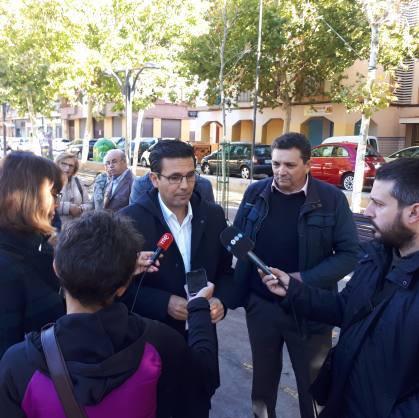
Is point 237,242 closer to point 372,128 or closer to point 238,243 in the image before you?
point 238,243

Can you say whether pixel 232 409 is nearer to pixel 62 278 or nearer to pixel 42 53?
pixel 62 278

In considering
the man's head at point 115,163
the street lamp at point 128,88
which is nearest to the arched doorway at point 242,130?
the street lamp at point 128,88

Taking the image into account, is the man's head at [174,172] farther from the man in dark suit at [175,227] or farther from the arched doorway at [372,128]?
the arched doorway at [372,128]

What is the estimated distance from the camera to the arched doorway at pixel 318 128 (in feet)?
77.8

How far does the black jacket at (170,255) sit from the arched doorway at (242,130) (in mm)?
25925

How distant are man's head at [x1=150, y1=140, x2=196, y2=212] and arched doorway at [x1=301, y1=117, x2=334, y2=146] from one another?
2237cm

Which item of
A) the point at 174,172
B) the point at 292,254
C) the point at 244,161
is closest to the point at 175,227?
the point at 174,172

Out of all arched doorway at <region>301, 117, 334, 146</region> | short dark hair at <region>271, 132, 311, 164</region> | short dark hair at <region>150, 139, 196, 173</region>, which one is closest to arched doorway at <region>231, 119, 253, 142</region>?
arched doorway at <region>301, 117, 334, 146</region>

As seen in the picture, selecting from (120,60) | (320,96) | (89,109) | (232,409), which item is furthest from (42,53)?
(232,409)

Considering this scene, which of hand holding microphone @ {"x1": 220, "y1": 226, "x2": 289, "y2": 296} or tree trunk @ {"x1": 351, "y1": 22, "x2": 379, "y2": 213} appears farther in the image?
tree trunk @ {"x1": 351, "y1": 22, "x2": 379, "y2": 213}

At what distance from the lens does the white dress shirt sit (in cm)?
233

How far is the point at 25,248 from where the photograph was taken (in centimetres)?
174

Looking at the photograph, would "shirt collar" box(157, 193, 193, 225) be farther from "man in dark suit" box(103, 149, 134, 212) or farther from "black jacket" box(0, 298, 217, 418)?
"man in dark suit" box(103, 149, 134, 212)

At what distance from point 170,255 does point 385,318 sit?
1060 mm
